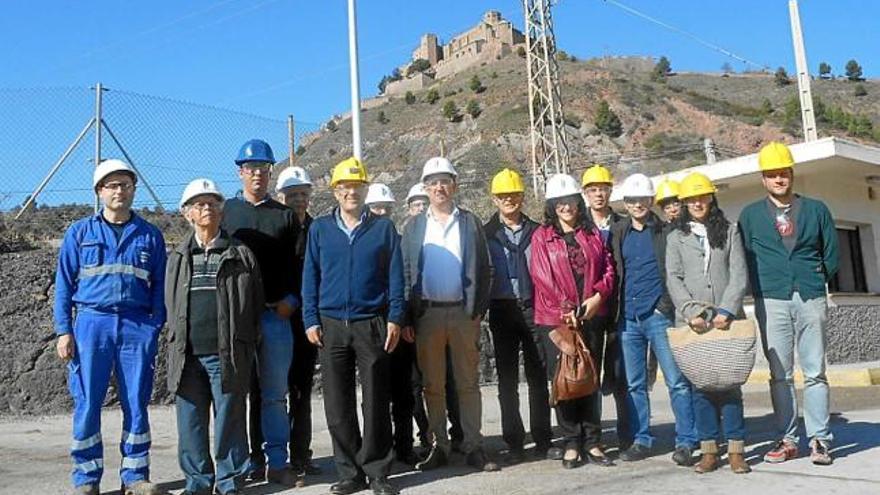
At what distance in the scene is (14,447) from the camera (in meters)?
6.30

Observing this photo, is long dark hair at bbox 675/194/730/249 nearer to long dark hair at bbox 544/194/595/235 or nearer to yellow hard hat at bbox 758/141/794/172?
yellow hard hat at bbox 758/141/794/172

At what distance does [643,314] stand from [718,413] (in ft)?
2.63

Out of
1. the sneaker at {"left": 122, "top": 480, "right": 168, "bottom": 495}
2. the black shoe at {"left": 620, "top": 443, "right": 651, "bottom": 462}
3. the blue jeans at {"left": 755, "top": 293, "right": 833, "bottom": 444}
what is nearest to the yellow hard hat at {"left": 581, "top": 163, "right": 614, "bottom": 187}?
the blue jeans at {"left": 755, "top": 293, "right": 833, "bottom": 444}

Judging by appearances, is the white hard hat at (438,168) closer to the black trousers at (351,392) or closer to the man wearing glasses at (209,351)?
the black trousers at (351,392)

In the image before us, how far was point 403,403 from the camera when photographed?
561 cm

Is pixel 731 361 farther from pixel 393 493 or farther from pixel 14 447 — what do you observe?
pixel 14 447

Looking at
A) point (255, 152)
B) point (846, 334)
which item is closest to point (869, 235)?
point (846, 334)

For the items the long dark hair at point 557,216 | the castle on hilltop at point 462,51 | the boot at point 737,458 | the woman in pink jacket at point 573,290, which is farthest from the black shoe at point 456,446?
the castle on hilltop at point 462,51

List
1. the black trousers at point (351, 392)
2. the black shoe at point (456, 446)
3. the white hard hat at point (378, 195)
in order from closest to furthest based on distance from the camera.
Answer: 1. the black trousers at point (351, 392)
2. the black shoe at point (456, 446)
3. the white hard hat at point (378, 195)

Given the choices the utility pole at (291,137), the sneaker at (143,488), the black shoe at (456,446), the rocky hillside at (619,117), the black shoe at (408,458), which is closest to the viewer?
the sneaker at (143,488)

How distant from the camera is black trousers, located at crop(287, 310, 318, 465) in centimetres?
527

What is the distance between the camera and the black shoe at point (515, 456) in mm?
5496

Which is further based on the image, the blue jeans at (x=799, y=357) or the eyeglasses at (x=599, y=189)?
the eyeglasses at (x=599, y=189)

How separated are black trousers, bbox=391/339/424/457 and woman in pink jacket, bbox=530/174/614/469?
947 millimetres
